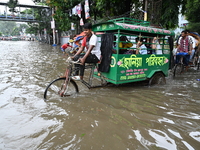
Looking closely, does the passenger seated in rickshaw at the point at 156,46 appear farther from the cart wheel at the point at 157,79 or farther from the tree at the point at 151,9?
the tree at the point at 151,9

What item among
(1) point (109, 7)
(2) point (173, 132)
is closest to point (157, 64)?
(2) point (173, 132)

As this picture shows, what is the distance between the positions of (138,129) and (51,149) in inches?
55.4

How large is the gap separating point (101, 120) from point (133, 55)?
88.6 inches

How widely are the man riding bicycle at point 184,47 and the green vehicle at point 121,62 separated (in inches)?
81.2

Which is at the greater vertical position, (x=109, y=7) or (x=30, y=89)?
(x=109, y=7)

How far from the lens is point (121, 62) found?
4293 millimetres

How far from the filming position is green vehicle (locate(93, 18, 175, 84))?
424 centimetres

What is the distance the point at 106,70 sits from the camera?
4.45 metres

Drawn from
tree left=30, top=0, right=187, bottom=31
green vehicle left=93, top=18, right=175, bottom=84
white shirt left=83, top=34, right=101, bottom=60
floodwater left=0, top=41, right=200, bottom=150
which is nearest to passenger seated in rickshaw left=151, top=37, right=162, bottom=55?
green vehicle left=93, top=18, right=175, bottom=84

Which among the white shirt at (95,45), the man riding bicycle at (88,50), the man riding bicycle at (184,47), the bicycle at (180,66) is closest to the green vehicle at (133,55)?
the white shirt at (95,45)

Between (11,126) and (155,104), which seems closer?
(11,126)

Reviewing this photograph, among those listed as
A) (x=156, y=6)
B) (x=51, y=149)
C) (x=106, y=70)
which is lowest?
(x=51, y=149)

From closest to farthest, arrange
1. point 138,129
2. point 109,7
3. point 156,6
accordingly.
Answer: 1. point 138,129
2. point 156,6
3. point 109,7

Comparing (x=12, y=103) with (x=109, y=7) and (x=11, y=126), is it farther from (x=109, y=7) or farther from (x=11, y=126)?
(x=109, y=7)
